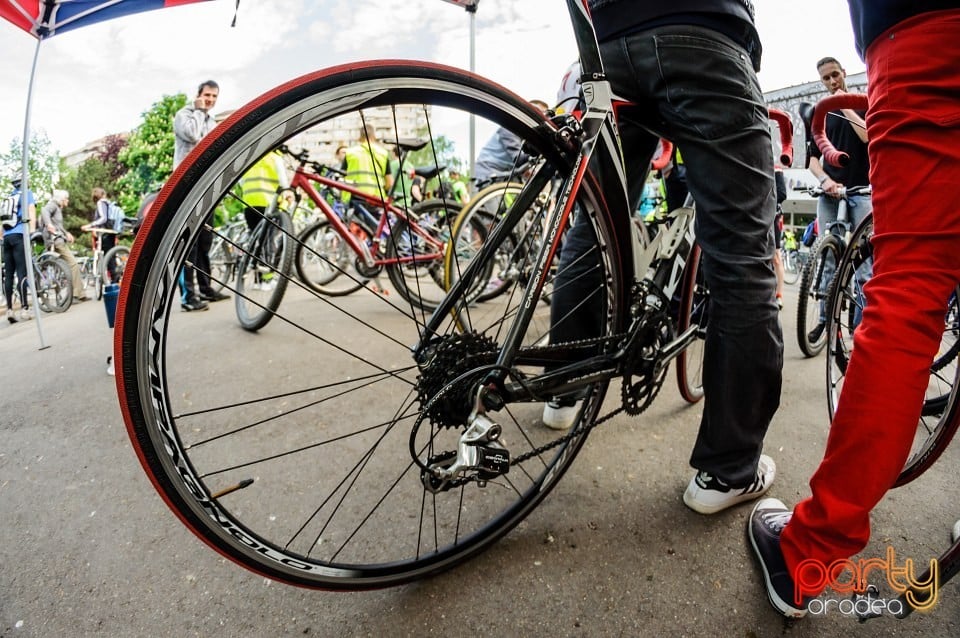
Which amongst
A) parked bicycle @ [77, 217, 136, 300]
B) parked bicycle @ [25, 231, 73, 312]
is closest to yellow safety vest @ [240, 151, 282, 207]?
parked bicycle @ [77, 217, 136, 300]

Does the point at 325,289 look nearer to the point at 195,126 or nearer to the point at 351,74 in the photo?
the point at 195,126

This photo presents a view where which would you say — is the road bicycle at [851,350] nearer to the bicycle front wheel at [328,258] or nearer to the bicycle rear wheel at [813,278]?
the bicycle rear wheel at [813,278]

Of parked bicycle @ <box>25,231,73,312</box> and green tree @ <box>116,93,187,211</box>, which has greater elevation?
green tree @ <box>116,93,187,211</box>

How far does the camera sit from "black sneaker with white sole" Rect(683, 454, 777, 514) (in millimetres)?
1444

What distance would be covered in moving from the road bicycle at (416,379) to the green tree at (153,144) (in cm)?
3722

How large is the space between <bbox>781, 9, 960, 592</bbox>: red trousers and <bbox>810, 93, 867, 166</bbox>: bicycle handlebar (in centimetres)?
52

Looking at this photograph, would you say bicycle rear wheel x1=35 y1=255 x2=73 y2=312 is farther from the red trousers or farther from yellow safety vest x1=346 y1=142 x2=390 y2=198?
the red trousers

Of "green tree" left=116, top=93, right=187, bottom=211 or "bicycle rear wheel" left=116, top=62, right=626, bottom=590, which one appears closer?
"bicycle rear wheel" left=116, top=62, right=626, bottom=590

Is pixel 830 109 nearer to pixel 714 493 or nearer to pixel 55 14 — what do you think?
pixel 714 493

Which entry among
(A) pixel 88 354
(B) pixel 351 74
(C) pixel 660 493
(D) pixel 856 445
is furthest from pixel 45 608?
(A) pixel 88 354

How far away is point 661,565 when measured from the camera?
127 cm

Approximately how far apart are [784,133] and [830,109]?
9.0 inches

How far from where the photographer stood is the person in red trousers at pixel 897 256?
0.91m

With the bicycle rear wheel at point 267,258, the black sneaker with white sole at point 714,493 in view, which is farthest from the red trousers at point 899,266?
the bicycle rear wheel at point 267,258
